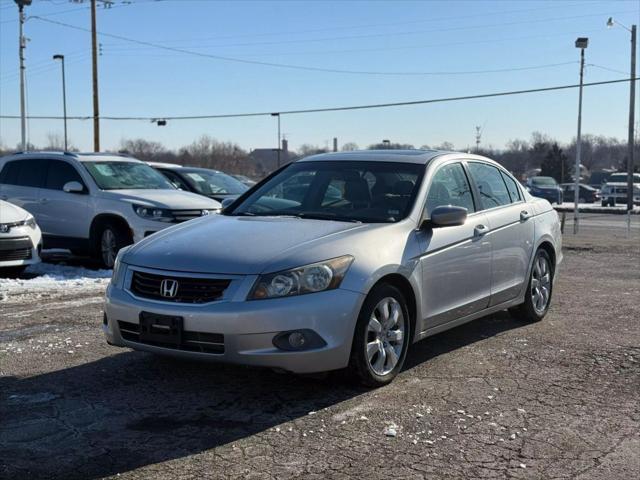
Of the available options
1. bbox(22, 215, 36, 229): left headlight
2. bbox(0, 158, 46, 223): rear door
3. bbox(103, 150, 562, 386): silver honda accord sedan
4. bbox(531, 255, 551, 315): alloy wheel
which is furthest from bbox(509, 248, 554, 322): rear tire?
bbox(0, 158, 46, 223): rear door

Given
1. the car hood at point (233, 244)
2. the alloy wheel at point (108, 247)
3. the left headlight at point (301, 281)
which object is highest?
the car hood at point (233, 244)

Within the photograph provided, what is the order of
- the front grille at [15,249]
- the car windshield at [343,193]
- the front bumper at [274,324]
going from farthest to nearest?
the front grille at [15,249]
the car windshield at [343,193]
the front bumper at [274,324]

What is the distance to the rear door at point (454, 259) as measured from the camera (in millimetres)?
5473

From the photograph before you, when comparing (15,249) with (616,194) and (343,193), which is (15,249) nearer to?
(343,193)

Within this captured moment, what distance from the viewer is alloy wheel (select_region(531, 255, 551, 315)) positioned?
7193 millimetres

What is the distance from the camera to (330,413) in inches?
179

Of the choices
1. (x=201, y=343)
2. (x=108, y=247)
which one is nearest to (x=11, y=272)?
(x=108, y=247)

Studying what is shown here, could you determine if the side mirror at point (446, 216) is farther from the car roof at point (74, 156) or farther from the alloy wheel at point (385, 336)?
the car roof at point (74, 156)

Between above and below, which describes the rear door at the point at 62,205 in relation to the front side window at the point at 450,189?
below

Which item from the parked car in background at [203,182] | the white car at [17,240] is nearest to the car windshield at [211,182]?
the parked car in background at [203,182]

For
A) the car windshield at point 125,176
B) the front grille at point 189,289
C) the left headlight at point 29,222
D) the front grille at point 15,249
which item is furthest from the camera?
the car windshield at point 125,176

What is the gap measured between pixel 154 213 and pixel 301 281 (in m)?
6.67

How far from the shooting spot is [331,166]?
623 cm

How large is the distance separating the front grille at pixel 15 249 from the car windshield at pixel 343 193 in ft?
15.5
